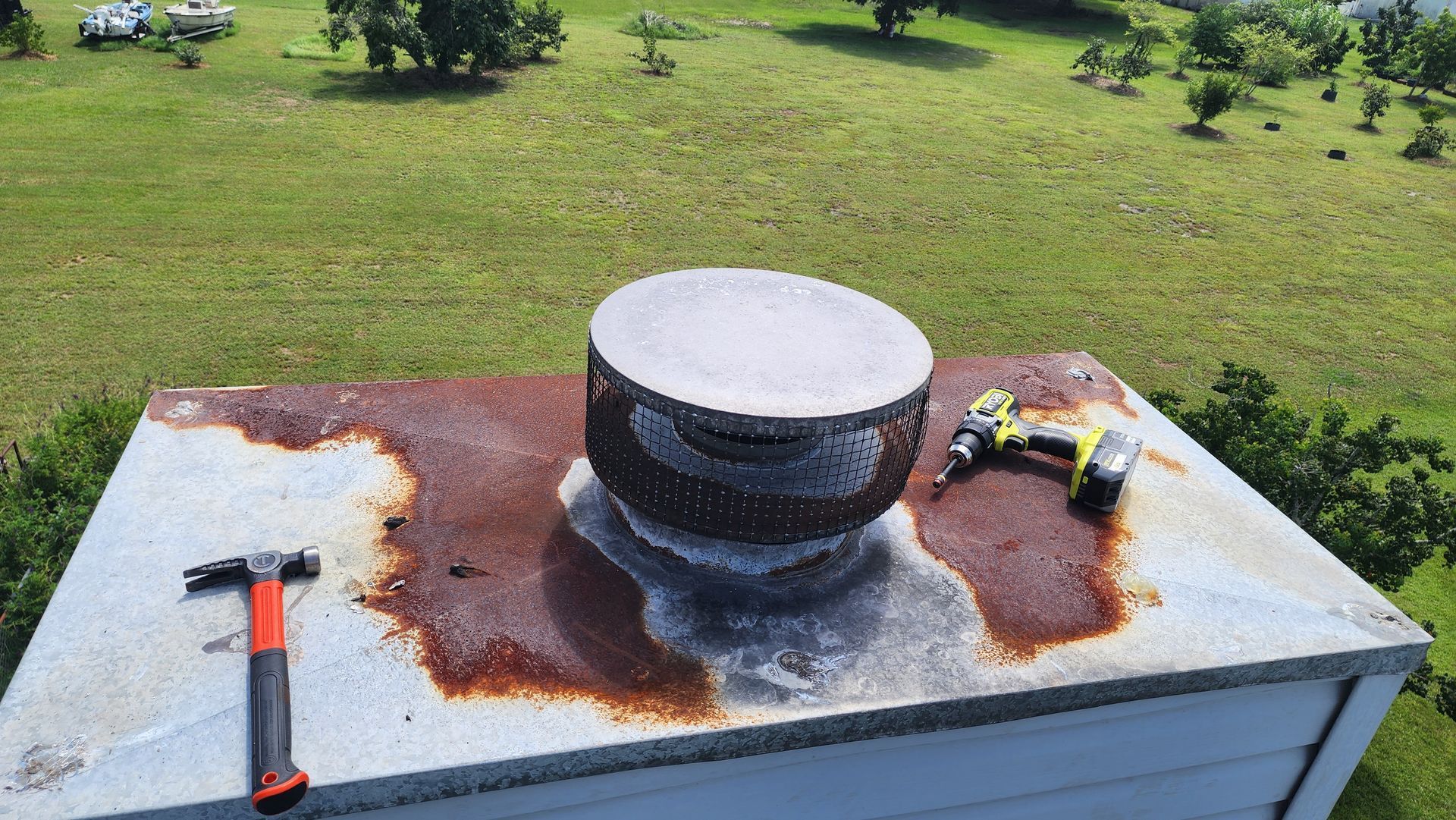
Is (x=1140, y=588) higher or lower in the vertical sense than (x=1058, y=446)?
lower

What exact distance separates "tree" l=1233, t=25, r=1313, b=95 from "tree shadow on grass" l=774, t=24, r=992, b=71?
28.8 ft

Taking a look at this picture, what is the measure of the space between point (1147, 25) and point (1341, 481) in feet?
94.9

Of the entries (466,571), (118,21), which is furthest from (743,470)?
(118,21)

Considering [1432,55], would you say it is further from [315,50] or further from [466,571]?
[466,571]

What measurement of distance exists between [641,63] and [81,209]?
1561 cm

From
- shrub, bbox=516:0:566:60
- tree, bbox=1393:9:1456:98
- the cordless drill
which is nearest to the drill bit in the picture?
the cordless drill

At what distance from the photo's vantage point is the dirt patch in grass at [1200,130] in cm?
2509

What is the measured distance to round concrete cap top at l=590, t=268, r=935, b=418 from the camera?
15.5ft

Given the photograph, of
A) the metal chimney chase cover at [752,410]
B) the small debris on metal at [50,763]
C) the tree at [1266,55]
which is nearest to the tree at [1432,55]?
the tree at [1266,55]

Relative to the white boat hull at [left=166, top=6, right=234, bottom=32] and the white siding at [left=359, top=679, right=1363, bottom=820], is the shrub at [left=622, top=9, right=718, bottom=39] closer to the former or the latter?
the white boat hull at [left=166, top=6, right=234, bottom=32]

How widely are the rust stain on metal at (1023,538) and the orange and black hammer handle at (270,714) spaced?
12.0ft

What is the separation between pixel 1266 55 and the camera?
30.5m

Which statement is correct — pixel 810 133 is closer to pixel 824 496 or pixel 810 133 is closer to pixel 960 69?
pixel 960 69

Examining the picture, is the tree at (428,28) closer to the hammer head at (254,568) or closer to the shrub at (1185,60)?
the hammer head at (254,568)
